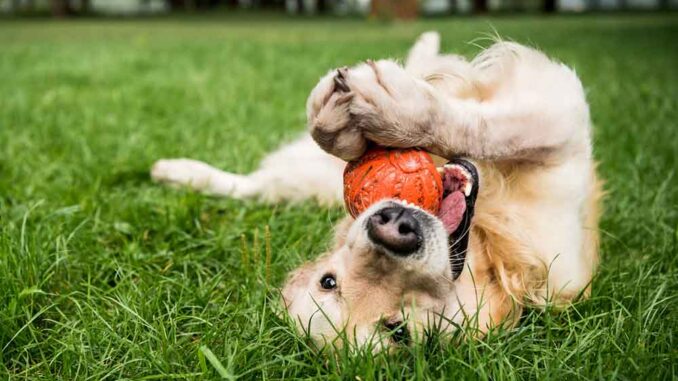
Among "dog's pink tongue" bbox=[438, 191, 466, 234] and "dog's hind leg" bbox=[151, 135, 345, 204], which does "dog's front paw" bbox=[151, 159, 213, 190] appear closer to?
"dog's hind leg" bbox=[151, 135, 345, 204]

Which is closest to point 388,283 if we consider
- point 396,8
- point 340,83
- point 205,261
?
point 340,83

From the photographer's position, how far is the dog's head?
1.87m

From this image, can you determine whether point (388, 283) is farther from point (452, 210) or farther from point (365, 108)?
point (365, 108)

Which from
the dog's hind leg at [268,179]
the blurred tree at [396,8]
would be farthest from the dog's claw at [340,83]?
the blurred tree at [396,8]

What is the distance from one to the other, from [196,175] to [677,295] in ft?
7.91

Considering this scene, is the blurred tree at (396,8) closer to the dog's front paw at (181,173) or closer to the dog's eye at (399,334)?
the dog's front paw at (181,173)

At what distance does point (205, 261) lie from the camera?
2734mm

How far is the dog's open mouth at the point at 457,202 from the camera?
218 centimetres

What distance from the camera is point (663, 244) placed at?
2.77 metres

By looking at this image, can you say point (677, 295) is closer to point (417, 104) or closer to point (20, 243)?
point (417, 104)

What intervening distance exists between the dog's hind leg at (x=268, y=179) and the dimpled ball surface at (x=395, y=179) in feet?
4.18

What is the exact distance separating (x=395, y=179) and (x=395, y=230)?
0.25 m

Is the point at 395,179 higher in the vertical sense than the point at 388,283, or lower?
higher

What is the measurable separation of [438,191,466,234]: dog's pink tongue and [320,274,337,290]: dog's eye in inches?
16.1
